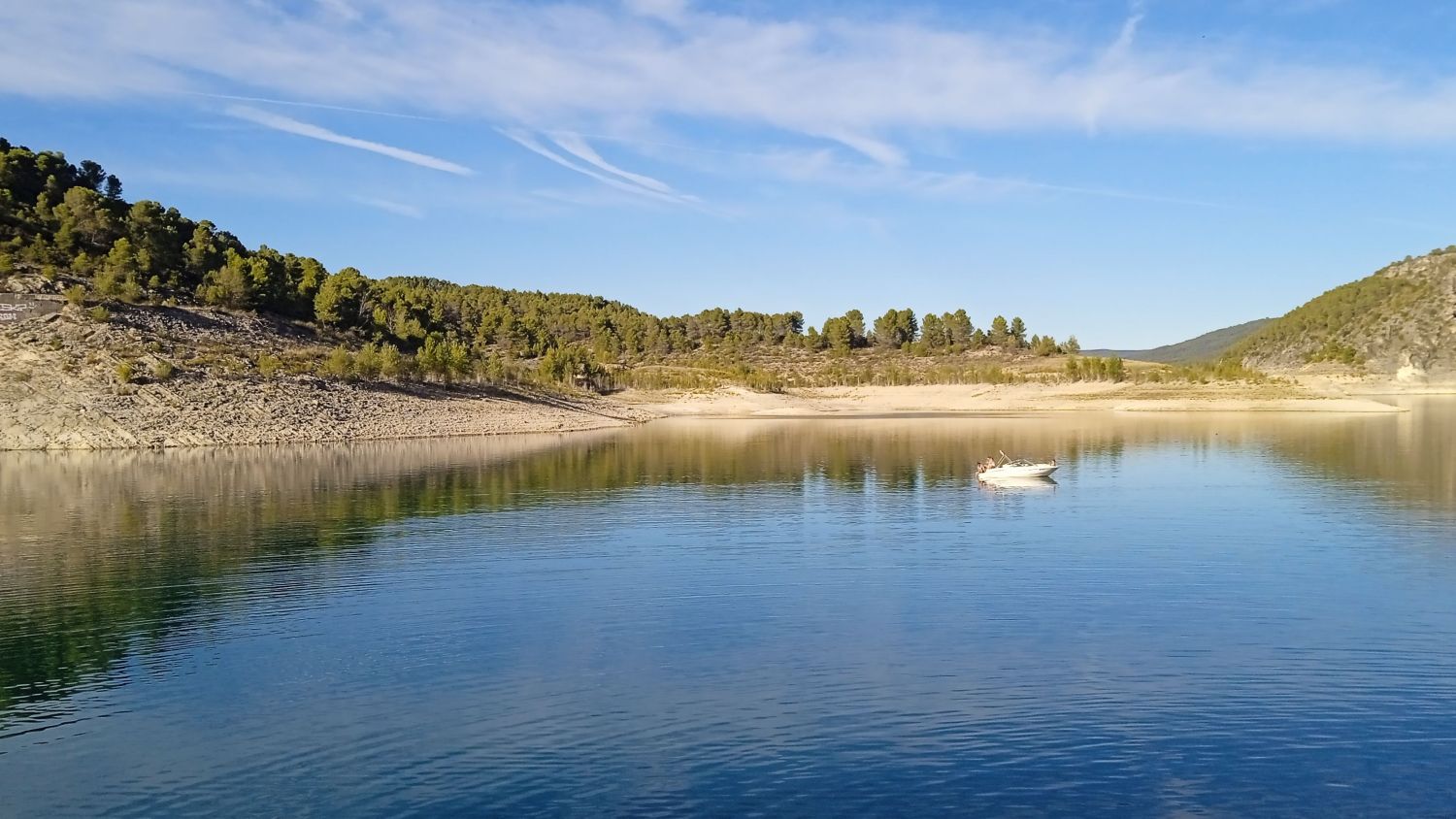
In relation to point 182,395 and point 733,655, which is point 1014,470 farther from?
point 182,395

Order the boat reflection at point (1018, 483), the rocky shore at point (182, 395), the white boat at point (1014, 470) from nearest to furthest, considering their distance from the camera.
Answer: the boat reflection at point (1018, 483)
the white boat at point (1014, 470)
the rocky shore at point (182, 395)

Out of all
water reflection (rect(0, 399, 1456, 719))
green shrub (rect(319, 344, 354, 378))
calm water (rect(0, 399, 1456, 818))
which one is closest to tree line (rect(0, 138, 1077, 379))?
green shrub (rect(319, 344, 354, 378))

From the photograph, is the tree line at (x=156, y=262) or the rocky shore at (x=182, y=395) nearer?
the rocky shore at (x=182, y=395)

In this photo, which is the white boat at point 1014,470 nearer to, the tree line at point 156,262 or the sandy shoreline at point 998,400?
the tree line at point 156,262

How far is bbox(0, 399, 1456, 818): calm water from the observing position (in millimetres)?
16797

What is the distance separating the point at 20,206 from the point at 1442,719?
424 feet

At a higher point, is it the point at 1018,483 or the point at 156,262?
the point at 156,262

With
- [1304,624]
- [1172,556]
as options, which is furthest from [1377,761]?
[1172,556]

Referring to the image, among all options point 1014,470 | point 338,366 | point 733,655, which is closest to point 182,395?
point 338,366

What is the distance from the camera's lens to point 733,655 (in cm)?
2397

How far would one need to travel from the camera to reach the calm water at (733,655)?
16.8 meters

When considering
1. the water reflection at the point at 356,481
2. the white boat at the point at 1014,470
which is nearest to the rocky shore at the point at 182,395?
the water reflection at the point at 356,481

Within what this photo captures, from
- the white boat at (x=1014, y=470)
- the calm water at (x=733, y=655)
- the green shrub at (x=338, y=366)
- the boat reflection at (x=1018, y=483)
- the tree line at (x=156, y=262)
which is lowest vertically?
the calm water at (x=733, y=655)

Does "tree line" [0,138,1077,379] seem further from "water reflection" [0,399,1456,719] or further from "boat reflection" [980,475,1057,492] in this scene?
"boat reflection" [980,475,1057,492]
